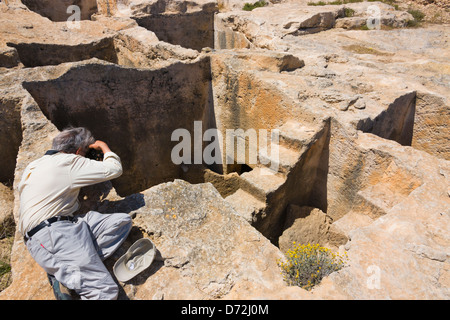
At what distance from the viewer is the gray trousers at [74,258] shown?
199 cm

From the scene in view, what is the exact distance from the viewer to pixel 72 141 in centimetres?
252

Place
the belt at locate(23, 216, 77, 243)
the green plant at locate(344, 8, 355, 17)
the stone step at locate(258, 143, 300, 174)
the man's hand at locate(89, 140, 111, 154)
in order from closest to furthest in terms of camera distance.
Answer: the belt at locate(23, 216, 77, 243)
the man's hand at locate(89, 140, 111, 154)
the stone step at locate(258, 143, 300, 174)
the green plant at locate(344, 8, 355, 17)

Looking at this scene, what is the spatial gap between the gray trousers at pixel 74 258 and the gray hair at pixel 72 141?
0.60m

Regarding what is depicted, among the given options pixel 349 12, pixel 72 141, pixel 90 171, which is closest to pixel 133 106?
pixel 72 141

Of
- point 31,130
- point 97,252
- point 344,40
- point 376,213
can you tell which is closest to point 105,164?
point 97,252

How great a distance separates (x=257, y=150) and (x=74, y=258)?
3399mm

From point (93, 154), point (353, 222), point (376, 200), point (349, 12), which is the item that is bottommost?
point (353, 222)

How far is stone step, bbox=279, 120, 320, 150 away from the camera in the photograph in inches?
160

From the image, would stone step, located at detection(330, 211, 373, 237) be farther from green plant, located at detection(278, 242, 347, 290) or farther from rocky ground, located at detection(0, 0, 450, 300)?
green plant, located at detection(278, 242, 347, 290)

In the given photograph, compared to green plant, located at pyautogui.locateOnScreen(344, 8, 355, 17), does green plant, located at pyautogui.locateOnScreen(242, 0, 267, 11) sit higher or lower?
higher

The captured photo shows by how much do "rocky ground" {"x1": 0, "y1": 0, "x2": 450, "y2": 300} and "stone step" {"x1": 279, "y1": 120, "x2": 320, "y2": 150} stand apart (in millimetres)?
21

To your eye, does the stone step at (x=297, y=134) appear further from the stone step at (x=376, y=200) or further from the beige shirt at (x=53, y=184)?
the beige shirt at (x=53, y=184)

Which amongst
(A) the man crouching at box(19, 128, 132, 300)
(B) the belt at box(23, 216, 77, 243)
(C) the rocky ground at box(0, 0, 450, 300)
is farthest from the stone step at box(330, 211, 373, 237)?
(B) the belt at box(23, 216, 77, 243)

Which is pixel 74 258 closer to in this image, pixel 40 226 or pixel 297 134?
pixel 40 226
